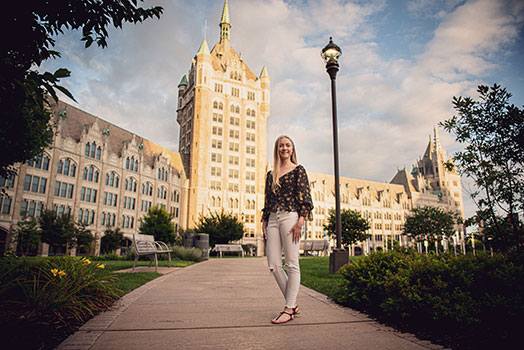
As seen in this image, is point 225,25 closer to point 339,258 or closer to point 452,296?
point 339,258

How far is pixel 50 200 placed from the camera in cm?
3953

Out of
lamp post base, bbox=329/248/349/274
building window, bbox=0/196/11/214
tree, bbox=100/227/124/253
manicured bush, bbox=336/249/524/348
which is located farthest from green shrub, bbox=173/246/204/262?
building window, bbox=0/196/11/214

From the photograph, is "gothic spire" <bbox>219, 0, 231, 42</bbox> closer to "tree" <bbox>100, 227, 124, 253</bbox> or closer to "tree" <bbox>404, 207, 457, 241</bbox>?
"tree" <bbox>100, 227, 124, 253</bbox>

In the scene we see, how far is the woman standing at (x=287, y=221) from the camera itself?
4.10 metres

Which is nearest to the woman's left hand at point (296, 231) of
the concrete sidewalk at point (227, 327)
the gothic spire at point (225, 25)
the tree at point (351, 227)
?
the concrete sidewalk at point (227, 327)

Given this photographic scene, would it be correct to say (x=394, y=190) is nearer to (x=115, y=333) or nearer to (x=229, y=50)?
(x=229, y=50)

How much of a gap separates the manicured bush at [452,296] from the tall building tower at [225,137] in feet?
193

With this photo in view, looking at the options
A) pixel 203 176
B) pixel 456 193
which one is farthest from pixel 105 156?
pixel 456 193

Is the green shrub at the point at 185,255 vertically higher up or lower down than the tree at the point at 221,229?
lower down

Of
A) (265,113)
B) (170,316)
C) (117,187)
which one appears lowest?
(170,316)

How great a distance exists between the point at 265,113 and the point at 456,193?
75.6 metres

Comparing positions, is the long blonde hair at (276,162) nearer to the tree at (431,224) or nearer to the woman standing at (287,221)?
the woman standing at (287,221)

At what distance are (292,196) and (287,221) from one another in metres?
0.33

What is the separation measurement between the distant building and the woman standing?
2525cm
